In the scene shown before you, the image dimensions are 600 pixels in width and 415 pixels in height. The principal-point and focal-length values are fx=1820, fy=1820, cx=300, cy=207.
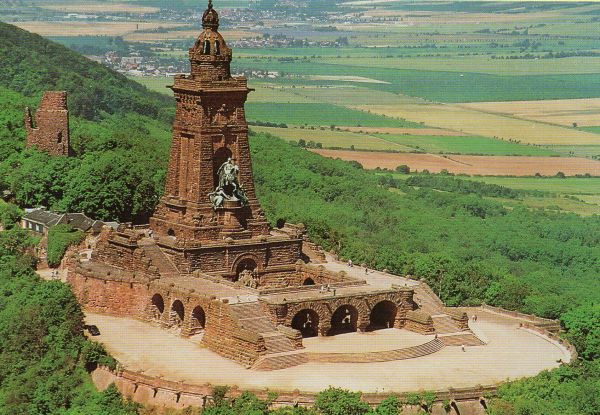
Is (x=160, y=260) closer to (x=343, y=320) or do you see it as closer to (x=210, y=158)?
(x=210, y=158)

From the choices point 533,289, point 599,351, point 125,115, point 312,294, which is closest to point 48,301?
point 312,294

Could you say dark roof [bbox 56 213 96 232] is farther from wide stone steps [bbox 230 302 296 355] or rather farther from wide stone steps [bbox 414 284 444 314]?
wide stone steps [bbox 414 284 444 314]

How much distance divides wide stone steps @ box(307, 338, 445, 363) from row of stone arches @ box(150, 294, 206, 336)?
6.70 m

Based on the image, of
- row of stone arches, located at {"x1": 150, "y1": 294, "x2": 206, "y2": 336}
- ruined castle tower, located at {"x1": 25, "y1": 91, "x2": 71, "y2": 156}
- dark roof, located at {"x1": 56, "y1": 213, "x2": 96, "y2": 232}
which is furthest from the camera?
ruined castle tower, located at {"x1": 25, "y1": 91, "x2": 71, "y2": 156}

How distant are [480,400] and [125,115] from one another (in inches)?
3962

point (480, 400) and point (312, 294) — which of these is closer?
point (480, 400)

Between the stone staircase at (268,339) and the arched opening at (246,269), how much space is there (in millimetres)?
6877

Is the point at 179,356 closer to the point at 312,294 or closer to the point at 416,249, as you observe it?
the point at 312,294

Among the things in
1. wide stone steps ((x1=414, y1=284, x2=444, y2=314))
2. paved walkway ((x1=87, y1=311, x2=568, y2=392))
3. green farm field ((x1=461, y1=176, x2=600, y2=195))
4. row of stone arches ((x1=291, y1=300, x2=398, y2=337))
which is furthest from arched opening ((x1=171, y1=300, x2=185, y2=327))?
green farm field ((x1=461, y1=176, x2=600, y2=195))

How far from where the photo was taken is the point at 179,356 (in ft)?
270

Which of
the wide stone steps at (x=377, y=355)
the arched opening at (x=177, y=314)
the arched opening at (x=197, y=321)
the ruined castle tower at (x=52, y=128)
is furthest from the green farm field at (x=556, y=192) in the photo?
the arched opening at (x=197, y=321)

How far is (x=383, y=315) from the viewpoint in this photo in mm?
88875

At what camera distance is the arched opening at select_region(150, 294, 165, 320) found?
88.1m

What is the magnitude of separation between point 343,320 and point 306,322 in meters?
2.34
